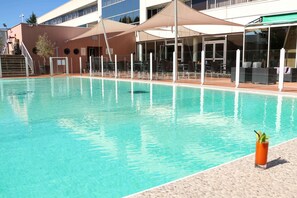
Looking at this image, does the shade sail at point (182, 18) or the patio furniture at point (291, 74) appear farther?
the shade sail at point (182, 18)

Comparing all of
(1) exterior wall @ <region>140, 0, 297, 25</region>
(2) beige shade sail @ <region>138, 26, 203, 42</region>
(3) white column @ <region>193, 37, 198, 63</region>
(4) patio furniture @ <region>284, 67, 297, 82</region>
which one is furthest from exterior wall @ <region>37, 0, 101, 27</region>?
(4) patio furniture @ <region>284, 67, 297, 82</region>

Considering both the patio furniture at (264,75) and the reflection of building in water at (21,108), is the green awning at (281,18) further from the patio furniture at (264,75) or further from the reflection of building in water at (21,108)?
the reflection of building in water at (21,108)

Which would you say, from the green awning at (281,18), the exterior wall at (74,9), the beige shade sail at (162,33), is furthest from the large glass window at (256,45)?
the exterior wall at (74,9)

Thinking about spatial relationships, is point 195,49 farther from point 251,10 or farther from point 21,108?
point 21,108

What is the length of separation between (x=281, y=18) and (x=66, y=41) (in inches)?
719

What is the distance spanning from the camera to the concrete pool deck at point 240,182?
2.85 meters

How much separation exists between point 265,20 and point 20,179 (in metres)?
16.2

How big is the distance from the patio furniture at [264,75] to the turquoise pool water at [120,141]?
421cm

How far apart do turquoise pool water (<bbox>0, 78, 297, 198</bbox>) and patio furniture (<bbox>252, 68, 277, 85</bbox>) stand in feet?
13.8

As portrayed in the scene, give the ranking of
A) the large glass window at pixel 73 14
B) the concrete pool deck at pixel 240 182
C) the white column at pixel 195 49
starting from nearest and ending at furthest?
the concrete pool deck at pixel 240 182, the white column at pixel 195 49, the large glass window at pixel 73 14

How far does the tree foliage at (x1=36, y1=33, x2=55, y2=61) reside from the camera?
80.0 feet

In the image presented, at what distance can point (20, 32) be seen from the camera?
83.0ft

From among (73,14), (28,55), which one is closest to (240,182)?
(28,55)

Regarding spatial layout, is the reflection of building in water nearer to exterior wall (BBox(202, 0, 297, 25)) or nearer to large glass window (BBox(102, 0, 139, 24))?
exterior wall (BBox(202, 0, 297, 25))
